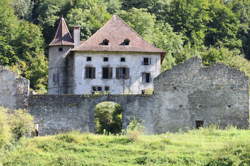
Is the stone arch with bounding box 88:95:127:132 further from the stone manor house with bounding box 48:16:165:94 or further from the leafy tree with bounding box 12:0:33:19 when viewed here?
the leafy tree with bounding box 12:0:33:19

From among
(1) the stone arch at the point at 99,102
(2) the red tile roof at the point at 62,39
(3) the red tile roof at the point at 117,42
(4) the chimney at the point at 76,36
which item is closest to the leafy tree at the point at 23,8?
(2) the red tile roof at the point at 62,39

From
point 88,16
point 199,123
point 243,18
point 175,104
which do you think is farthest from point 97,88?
point 243,18

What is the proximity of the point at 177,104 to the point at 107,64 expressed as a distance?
14988 mm

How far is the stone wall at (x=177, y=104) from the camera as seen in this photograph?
60.4 meters

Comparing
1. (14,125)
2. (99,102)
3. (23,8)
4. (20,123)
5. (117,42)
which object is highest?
(23,8)

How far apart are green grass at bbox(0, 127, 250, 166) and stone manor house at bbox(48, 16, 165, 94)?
66.5ft

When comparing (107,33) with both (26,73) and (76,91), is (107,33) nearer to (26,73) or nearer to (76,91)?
(76,91)

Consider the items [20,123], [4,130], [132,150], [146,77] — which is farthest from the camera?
[146,77]

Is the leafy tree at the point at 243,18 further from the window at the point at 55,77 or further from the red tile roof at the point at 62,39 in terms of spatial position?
the window at the point at 55,77

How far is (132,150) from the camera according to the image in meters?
49.4

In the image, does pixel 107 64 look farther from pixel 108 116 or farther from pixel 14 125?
pixel 14 125

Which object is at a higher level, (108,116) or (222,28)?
(222,28)

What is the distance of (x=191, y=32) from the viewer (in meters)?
116

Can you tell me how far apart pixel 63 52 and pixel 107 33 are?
4.22 m
